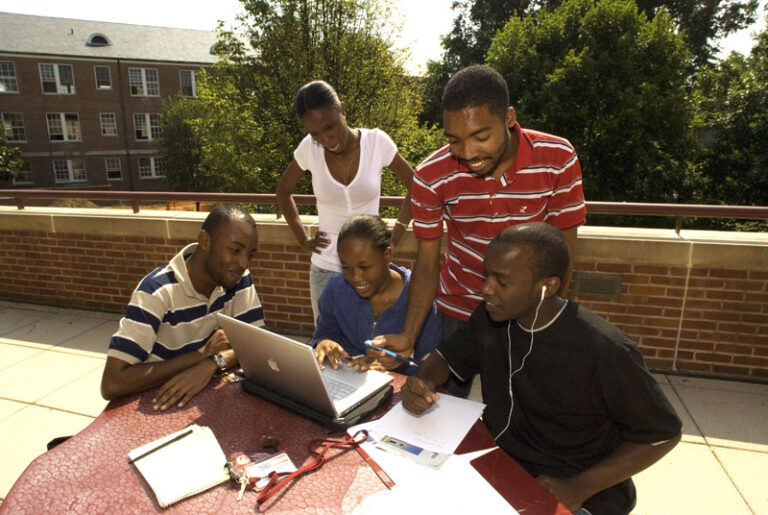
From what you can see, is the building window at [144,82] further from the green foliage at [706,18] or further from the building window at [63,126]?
the green foliage at [706,18]

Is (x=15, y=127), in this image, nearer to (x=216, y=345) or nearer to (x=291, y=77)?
Result: (x=291, y=77)

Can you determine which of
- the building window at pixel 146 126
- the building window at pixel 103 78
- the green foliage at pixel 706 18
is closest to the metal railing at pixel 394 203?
the green foliage at pixel 706 18

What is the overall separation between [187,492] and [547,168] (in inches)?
66.7

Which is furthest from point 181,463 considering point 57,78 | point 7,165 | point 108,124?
point 57,78

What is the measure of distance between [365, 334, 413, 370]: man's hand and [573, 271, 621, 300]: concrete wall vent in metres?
2.14

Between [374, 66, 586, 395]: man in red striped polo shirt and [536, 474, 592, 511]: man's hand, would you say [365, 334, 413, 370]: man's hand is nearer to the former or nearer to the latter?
[374, 66, 586, 395]: man in red striped polo shirt

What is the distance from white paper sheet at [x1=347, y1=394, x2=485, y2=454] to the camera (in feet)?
4.89

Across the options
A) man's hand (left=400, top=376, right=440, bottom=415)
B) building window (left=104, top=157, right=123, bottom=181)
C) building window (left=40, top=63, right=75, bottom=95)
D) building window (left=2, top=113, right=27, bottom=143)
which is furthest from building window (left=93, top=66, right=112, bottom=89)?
man's hand (left=400, top=376, right=440, bottom=415)

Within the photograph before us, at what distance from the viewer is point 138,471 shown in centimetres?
139

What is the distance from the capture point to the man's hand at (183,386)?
176 centimetres

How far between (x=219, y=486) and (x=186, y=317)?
1.00 m

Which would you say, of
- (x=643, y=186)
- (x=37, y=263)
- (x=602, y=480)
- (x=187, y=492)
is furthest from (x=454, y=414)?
(x=643, y=186)

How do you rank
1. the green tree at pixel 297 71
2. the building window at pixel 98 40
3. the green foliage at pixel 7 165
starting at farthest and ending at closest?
the building window at pixel 98 40 → the green foliage at pixel 7 165 → the green tree at pixel 297 71

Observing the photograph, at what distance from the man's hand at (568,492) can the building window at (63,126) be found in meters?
39.8
